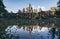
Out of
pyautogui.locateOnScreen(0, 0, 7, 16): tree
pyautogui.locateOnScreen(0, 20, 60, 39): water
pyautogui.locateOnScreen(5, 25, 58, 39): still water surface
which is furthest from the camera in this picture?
pyautogui.locateOnScreen(0, 0, 7, 16): tree

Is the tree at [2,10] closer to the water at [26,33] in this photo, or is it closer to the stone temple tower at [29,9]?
the stone temple tower at [29,9]

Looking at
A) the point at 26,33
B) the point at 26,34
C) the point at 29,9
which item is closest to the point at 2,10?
the point at 29,9

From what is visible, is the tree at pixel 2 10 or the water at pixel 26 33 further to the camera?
the tree at pixel 2 10

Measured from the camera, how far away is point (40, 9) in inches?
2127

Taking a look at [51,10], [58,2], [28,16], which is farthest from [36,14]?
[58,2]

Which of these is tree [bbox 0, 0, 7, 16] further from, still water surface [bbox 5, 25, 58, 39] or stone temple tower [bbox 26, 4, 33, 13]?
still water surface [bbox 5, 25, 58, 39]

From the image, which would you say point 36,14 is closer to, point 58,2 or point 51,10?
point 51,10

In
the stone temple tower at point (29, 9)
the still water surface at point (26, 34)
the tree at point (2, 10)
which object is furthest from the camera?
the stone temple tower at point (29, 9)

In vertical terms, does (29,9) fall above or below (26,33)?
above

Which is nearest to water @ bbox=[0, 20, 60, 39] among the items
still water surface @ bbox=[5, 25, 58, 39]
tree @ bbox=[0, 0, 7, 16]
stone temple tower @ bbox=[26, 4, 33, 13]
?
still water surface @ bbox=[5, 25, 58, 39]

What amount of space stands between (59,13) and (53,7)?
2897 millimetres

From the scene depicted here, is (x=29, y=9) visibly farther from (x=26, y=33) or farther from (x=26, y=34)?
(x=26, y=34)

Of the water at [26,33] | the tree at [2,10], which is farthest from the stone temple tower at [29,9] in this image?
the water at [26,33]

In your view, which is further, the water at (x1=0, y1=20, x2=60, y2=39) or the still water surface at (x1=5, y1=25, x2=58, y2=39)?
the still water surface at (x1=5, y1=25, x2=58, y2=39)
